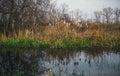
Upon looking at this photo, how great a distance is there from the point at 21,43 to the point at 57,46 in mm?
1860

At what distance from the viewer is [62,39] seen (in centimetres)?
1353

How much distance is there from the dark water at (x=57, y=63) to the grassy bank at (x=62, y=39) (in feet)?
3.52

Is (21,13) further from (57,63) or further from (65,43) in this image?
(57,63)

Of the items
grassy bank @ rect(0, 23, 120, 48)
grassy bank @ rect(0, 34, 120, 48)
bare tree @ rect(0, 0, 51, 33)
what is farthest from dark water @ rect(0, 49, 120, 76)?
bare tree @ rect(0, 0, 51, 33)

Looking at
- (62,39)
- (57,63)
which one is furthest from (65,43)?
(57,63)

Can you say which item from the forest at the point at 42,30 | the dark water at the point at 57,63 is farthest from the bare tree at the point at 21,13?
the dark water at the point at 57,63

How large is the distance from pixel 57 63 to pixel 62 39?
452 cm

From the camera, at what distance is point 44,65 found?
8.85 meters

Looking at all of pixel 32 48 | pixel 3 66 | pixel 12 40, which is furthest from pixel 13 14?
pixel 3 66

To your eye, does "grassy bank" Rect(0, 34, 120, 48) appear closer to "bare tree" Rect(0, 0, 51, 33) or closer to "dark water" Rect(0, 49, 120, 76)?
"dark water" Rect(0, 49, 120, 76)

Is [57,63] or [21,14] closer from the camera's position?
[57,63]

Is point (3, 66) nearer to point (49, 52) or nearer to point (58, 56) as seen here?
point (58, 56)

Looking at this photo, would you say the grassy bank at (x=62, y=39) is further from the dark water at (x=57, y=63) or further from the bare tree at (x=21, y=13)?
the bare tree at (x=21, y=13)

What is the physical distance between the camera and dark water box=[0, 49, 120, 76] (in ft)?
24.9
